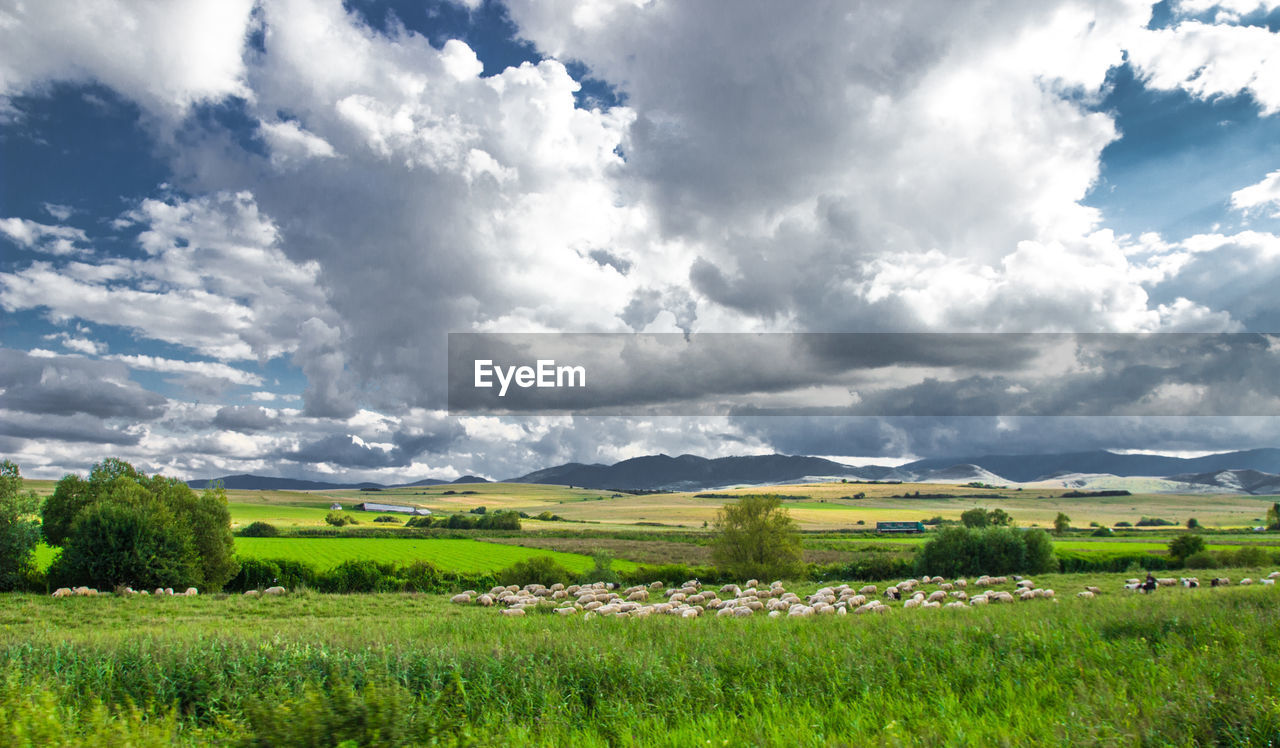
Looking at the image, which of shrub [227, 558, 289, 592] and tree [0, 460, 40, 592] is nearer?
tree [0, 460, 40, 592]

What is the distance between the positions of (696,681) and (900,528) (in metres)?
143

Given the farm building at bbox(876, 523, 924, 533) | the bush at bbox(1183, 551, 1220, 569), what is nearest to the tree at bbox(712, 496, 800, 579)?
the bush at bbox(1183, 551, 1220, 569)

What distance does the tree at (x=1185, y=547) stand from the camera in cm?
7288

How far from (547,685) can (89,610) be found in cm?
3558

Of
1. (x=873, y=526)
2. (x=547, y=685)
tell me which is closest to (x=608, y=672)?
(x=547, y=685)

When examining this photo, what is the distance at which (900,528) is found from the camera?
13938cm

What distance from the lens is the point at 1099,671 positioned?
10.0 metres

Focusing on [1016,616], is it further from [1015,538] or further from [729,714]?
[1015,538]

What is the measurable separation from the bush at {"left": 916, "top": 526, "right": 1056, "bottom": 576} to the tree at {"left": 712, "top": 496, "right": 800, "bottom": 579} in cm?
1508

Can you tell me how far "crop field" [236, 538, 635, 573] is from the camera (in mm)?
69938

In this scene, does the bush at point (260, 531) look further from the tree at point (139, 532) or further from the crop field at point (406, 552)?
the tree at point (139, 532)

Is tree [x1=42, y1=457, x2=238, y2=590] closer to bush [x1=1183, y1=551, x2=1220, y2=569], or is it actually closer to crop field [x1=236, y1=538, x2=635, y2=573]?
crop field [x1=236, y1=538, x2=635, y2=573]

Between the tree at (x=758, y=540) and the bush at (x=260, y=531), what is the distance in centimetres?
7731

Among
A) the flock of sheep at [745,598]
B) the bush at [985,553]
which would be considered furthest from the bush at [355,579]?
the bush at [985,553]
